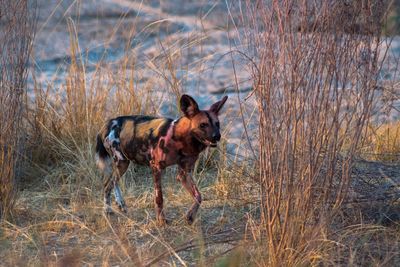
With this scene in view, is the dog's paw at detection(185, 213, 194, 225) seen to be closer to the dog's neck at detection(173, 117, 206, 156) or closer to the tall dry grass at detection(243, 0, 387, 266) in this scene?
the dog's neck at detection(173, 117, 206, 156)

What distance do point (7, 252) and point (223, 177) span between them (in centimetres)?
167

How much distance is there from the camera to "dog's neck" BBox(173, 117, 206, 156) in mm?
4328

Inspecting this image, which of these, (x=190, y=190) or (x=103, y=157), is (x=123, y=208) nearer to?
(x=103, y=157)

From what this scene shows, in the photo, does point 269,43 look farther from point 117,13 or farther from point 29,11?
point 117,13

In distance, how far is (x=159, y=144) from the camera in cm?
447

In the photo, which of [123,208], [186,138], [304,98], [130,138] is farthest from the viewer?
[123,208]

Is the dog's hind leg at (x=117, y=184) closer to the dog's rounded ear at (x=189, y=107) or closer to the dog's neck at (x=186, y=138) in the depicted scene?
the dog's neck at (x=186, y=138)

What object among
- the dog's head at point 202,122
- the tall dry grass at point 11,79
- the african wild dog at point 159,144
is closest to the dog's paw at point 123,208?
the african wild dog at point 159,144

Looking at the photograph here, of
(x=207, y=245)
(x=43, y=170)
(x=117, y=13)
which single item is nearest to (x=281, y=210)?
(x=207, y=245)

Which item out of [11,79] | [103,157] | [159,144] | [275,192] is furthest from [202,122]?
[11,79]

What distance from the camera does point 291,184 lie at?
138 inches

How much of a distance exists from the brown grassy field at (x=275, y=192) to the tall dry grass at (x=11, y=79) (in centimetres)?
14

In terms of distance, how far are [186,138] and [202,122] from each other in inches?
6.2


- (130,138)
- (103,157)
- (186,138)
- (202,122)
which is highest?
(202,122)
